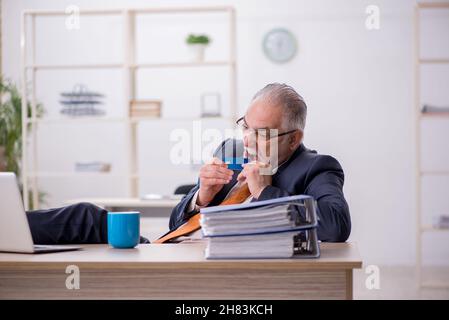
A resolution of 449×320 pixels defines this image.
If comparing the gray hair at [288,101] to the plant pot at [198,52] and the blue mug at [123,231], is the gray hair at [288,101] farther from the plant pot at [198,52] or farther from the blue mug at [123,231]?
the plant pot at [198,52]

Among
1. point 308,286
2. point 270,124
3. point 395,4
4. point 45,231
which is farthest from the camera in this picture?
point 395,4

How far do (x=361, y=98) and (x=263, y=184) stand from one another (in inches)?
166

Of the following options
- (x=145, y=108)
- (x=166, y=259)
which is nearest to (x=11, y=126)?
(x=145, y=108)

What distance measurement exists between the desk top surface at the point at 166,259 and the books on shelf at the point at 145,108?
327 cm

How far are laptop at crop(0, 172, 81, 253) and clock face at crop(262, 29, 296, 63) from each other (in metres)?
4.50

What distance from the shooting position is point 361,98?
5.92 m

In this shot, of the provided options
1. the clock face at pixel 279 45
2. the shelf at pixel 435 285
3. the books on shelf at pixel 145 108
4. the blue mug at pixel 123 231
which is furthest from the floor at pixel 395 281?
the blue mug at pixel 123 231

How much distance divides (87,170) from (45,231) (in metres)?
3.25

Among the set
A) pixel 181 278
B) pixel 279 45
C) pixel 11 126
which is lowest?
pixel 181 278

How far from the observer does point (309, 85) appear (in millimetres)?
5945

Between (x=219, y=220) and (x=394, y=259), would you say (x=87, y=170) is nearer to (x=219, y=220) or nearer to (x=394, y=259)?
(x=394, y=259)

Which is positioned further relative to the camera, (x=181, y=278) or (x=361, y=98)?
(x=361, y=98)

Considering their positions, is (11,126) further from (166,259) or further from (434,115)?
(166,259)
